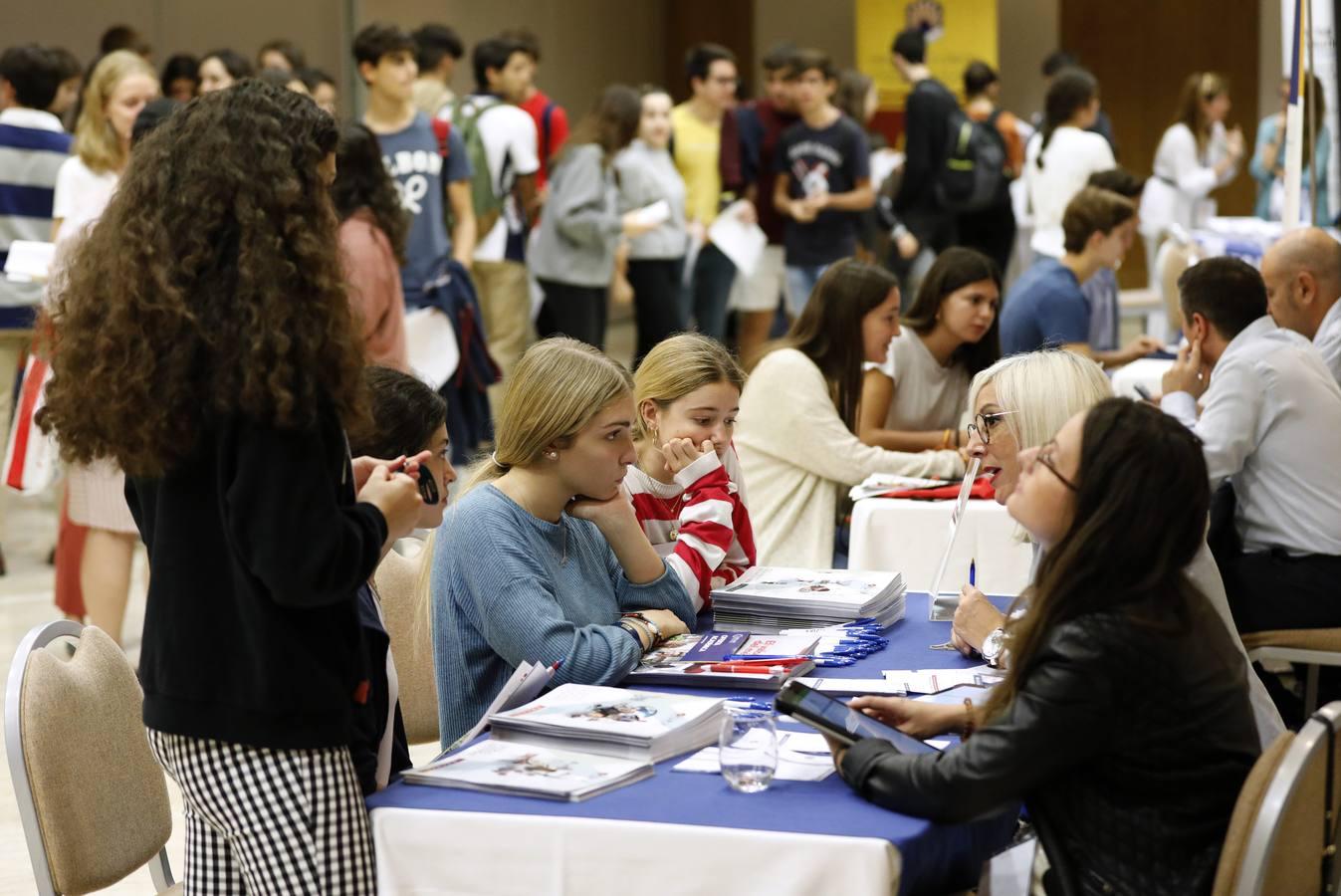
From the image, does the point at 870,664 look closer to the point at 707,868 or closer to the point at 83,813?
the point at 707,868

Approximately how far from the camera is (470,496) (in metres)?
2.63

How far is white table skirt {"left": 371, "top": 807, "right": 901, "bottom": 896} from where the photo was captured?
1.93 metres

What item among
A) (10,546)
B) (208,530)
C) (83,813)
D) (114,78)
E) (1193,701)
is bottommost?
(10,546)

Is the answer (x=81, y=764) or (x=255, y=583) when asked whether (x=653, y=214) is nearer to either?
(x=81, y=764)

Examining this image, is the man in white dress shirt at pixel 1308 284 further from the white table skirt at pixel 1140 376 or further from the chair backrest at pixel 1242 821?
the chair backrest at pixel 1242 821

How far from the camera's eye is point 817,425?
184 inches

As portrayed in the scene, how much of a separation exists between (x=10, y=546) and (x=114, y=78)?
2.53 m

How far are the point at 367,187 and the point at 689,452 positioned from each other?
7.90ft

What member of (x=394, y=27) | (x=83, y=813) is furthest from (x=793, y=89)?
(x=83, y=813)

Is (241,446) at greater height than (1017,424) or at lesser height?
greater

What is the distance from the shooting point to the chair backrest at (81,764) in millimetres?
2314

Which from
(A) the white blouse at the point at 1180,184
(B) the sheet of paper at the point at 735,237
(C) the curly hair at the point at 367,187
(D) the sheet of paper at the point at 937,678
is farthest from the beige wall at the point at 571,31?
(D) the sheet of paper at the point at 937,678

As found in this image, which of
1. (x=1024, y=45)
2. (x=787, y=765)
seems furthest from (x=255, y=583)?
(x=1024, y=45)

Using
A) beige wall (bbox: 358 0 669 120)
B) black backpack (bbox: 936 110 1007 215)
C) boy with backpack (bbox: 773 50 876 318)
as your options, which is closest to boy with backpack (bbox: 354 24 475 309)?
boy with backpack (bbox: 773 50 876 318)
